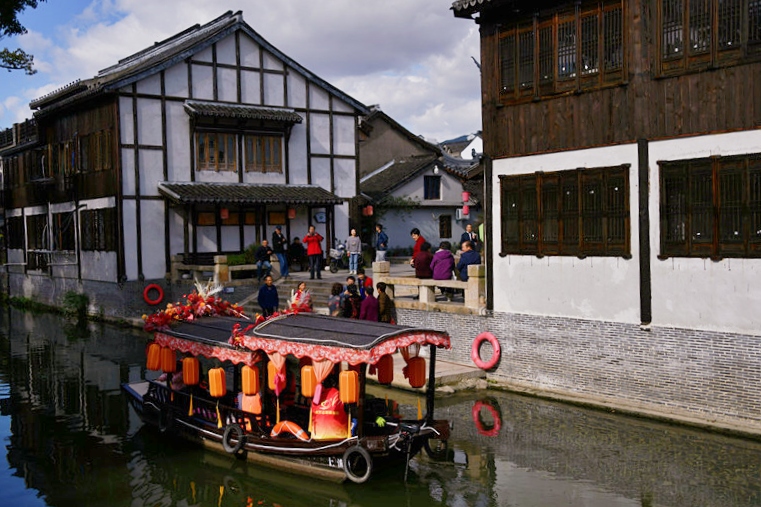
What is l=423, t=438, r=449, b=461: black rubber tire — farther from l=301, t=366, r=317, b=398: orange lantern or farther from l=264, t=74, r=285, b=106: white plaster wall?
l=264, t=74, r=285, b=106: white plaster wall

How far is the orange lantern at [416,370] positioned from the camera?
39.3 feet

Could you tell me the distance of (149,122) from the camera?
26.6m

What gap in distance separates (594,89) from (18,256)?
32.0 meters

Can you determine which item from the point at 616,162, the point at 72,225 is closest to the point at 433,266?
the point at 616,162

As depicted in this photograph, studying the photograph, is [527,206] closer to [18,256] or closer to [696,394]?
[696,394]

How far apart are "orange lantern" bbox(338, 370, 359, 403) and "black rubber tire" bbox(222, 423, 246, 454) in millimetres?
2292

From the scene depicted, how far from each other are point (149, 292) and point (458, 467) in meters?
17.4

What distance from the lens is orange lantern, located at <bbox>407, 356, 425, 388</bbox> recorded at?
39.3 feet

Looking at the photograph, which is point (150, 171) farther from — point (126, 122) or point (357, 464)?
point (357, 464)

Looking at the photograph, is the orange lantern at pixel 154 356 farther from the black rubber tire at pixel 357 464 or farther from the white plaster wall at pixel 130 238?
the white plaster wall at pixel 130 238

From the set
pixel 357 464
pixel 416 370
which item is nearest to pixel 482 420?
pixel 416 370

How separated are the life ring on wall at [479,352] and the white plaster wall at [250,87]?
15500 millimetres

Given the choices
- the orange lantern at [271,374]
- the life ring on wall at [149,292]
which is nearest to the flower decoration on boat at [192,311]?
the orange lantern at [271,374]

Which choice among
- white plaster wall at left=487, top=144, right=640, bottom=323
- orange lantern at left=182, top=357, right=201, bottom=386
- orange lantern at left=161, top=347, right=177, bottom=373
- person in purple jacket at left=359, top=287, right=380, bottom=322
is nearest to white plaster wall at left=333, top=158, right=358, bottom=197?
person in purple jacket at left=359, top=287, right=380, bottom=322
